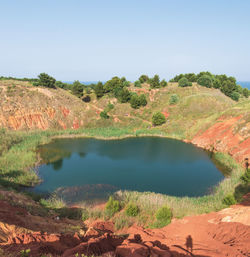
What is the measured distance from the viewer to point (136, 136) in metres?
41.7

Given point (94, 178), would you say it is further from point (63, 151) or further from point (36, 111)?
point (36, 111)

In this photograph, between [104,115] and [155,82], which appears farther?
[155,82]

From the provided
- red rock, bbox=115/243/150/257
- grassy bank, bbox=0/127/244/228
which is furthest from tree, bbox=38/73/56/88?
red rock, bbox=115/243/150/257

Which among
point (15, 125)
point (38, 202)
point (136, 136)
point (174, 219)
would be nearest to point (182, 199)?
point (174, 219)

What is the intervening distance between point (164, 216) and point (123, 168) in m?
11.8

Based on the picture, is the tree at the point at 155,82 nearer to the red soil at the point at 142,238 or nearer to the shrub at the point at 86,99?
the shrub at the point at 86,99

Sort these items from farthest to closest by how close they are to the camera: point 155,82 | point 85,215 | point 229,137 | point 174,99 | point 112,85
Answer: point 155,82
point 112,85
point 174,99
point 229,137
point 85,215

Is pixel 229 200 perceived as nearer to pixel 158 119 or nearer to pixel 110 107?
pixel 158 119

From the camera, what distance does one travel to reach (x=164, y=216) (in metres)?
13.8

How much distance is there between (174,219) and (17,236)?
10715 mm

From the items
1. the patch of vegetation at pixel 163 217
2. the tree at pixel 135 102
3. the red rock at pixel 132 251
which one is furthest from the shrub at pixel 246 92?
the red rock at pixel 132 251

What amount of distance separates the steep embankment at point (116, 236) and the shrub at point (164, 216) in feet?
1.48

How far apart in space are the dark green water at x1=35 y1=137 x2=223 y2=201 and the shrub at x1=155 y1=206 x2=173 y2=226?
5173 mm

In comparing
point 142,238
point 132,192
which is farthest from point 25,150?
point 142,238
